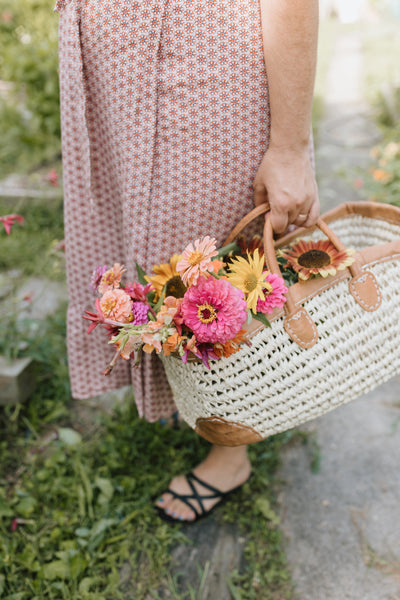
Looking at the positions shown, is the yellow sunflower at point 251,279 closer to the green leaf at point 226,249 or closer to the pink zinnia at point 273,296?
the pink zinnia at point 273,296

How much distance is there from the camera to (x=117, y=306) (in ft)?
2.81

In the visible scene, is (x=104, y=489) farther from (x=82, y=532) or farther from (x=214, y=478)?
(x=214, y=478)

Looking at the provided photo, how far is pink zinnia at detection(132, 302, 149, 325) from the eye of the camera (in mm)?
873

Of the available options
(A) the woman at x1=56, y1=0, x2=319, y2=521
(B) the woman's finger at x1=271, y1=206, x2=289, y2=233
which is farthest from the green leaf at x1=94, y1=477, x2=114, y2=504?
(B) the woman's finger at x1=271, y1=206, x2=289, y2=233

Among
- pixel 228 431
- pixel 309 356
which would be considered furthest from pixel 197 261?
pixel 228 431

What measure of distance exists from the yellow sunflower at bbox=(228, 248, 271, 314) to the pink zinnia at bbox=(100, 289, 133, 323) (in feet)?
0.68

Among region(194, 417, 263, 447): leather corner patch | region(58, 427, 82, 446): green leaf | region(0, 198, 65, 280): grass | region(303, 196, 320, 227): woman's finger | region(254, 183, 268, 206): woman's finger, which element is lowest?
region(58, 427, 82, 446): green leaf

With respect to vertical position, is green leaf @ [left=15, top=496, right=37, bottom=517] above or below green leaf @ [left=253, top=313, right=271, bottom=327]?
below

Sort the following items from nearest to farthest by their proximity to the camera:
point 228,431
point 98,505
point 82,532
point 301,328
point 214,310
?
point 214,310
point 301,328
point 228,431
point 82,532
point 98,505

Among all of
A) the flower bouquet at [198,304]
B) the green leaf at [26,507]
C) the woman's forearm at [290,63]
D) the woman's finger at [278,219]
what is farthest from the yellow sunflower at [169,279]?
the green leaf at [26,507]

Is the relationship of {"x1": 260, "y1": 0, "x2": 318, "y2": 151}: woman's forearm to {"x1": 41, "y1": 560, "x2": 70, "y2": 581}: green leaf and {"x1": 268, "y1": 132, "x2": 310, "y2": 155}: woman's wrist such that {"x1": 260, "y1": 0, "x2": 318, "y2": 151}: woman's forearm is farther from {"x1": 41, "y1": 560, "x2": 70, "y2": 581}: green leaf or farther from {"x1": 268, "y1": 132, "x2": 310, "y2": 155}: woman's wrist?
{"x1": 41, "y1": 560, "x2": 70, "y2": 581}: green leaf

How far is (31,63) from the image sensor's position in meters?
3.38

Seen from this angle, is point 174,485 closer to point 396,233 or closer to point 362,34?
point 396,233

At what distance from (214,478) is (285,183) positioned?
0.91 metres
